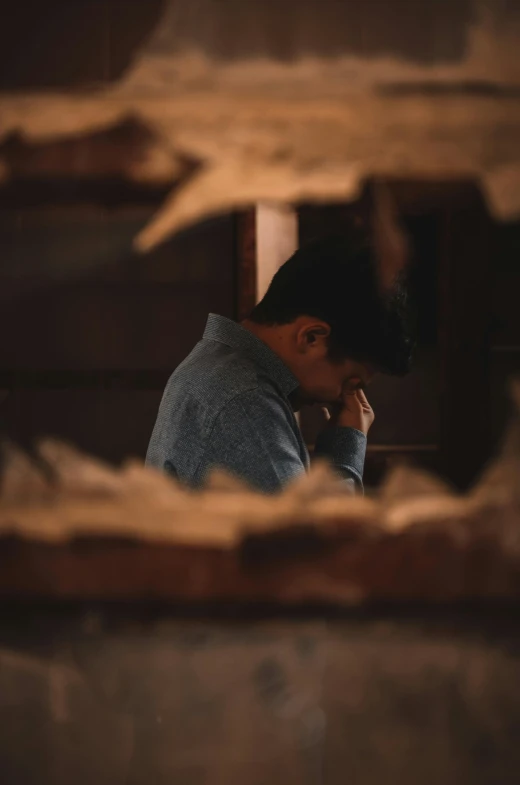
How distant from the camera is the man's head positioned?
93 centimetres

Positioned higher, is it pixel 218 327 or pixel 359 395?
pixel 218 327

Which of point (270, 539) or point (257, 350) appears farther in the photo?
point (257, 350)

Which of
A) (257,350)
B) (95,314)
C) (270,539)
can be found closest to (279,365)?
(257,350)

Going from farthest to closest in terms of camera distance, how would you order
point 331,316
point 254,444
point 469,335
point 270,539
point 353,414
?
point 469,335 → point 353,414 → point 331,316 → point 254,444 → point 270,539

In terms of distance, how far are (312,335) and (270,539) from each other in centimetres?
45

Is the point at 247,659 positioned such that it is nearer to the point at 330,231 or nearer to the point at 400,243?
the point at 400,243

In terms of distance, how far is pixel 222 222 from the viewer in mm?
2330

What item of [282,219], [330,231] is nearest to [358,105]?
[330,231]

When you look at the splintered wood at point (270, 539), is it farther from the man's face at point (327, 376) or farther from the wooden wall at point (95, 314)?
the wooden wall at point (95, 314)

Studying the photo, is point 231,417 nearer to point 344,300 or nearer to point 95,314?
point 344,300

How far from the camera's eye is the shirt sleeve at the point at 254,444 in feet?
2.77

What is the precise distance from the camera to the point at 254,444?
33.7 inches

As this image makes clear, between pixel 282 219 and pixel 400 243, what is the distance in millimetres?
1242

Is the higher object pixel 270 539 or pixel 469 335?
pixel 270 539
